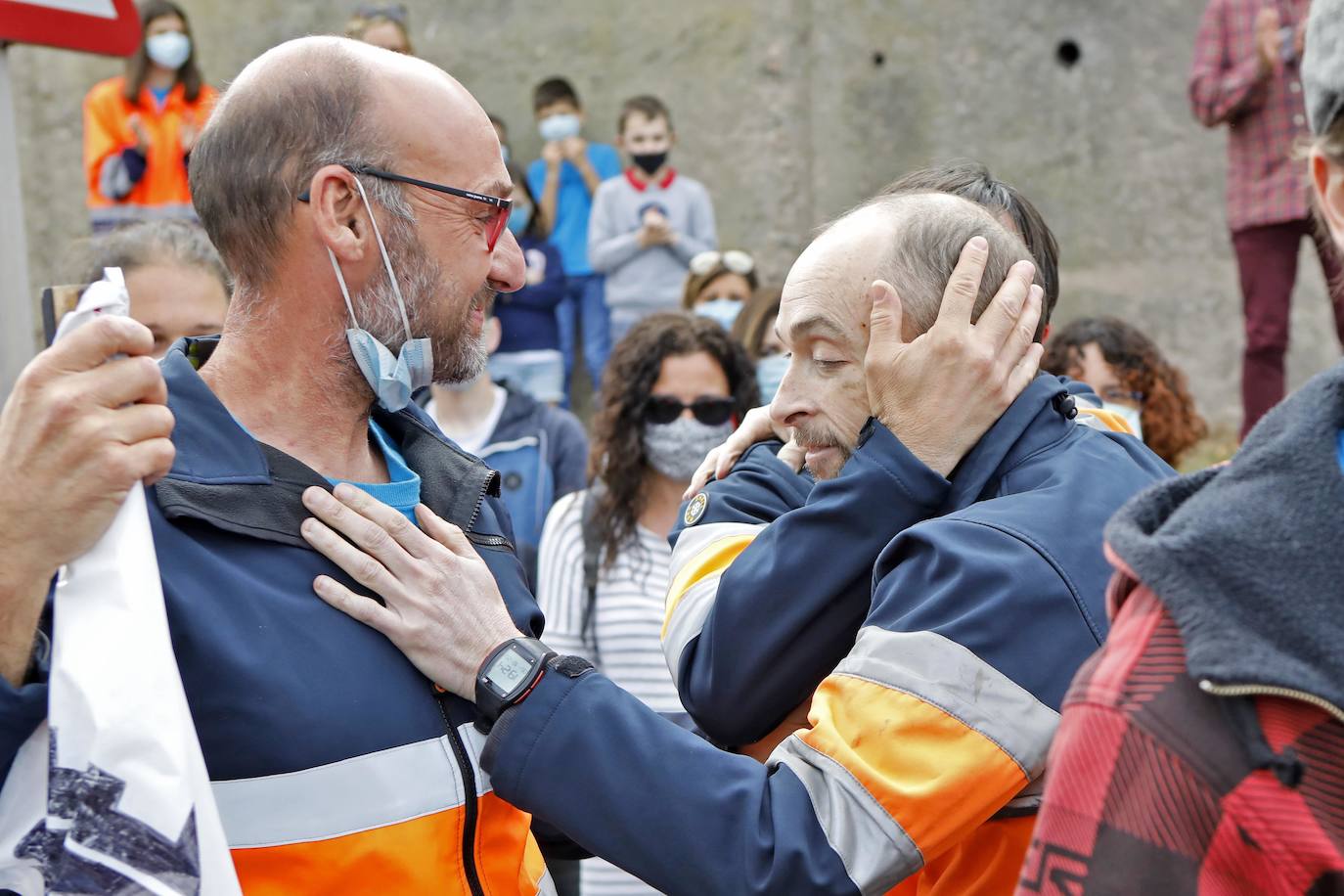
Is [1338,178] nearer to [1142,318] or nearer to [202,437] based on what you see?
[202,437]

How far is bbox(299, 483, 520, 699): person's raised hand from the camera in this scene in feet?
6.59

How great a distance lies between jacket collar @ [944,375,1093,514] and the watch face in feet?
2.22

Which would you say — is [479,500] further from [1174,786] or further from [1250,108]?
[1250,108]

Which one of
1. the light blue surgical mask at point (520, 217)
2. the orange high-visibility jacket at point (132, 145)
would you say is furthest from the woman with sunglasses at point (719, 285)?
the orange high-visibility jacket at point (132, 145)

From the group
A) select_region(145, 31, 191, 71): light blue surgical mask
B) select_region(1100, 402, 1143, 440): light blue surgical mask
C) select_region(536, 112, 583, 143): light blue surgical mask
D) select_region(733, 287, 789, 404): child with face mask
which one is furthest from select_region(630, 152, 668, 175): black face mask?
select_region(1100, 402, 1143, 440): light blue surgical mask

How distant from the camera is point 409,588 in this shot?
204cm

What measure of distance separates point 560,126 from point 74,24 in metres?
6.42

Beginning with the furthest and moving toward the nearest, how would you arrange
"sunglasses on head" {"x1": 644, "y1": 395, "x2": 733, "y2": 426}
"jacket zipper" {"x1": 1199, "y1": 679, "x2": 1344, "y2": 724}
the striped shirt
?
1. "sunglasses on head" {"x1": 644, "y1": 395, "x2": 733, "y2": 426}
2. the striped shirt
3. "jacket zipper" {"x1": 1199, "y1": 679, "x2": 1344, "y2": 724}

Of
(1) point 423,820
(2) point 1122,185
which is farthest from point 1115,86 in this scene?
(1) point 423,820

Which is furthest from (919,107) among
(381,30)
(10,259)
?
(10,259)

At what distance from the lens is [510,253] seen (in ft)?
7.89

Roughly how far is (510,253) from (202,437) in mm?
638

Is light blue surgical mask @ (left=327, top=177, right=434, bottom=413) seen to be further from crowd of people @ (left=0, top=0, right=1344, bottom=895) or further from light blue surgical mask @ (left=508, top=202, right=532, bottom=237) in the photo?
light blue surgical mask @ (left=508, top=202, right=532, bottom=237)

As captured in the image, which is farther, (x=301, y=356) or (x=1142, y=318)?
(x=1142, y=318)
